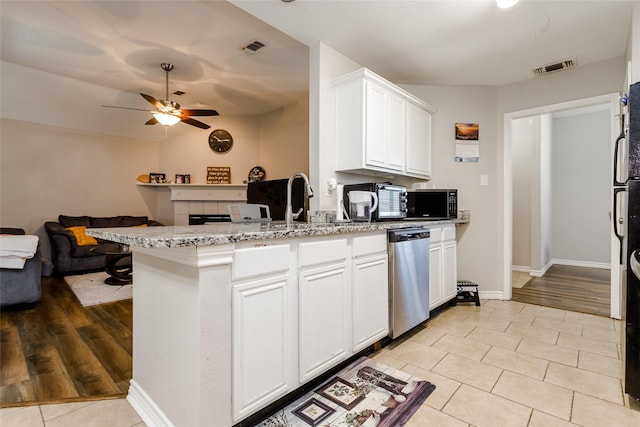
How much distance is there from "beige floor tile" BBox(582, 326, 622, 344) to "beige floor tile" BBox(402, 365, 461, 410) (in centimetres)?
152

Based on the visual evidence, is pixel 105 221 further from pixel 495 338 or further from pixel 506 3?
pixel 506 3

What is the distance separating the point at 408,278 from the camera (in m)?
2.37

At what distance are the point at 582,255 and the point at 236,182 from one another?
639 centimetres

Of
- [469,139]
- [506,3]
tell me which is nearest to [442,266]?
[469,139]

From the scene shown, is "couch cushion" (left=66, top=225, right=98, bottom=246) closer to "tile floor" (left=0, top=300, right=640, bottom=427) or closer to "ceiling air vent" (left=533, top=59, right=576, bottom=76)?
"tile floor" (left=0, top=300, right=640, bottom=427)

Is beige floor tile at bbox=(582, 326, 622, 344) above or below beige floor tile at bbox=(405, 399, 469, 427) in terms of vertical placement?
above

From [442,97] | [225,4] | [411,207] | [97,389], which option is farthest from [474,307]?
[225,4]

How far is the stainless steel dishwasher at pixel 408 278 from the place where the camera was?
2.25 m

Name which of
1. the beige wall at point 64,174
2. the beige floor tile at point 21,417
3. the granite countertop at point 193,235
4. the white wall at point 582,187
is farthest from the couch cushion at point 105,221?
the white wall at point 582,187

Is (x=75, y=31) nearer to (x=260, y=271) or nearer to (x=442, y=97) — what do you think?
(x=260, y=271)

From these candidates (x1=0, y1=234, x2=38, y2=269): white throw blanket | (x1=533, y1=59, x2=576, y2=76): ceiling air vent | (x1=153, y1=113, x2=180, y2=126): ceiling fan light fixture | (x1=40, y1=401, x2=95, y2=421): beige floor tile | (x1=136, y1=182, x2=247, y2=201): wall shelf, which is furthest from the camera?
(x1=136, y1=182, x2=247, y2=201): wall shelf

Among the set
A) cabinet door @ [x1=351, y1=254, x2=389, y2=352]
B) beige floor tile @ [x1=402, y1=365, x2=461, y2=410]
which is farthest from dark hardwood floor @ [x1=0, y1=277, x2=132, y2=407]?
beige floor tile @ [x1=402, y1=365, x2=461, y2=410]

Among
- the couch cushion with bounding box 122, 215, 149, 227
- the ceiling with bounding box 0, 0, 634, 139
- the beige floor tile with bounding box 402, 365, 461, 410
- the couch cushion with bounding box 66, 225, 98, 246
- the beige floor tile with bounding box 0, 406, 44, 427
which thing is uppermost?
the ceiling with bounding box 0, 0, 634, 139

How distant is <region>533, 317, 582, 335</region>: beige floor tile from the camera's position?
2615 mm
